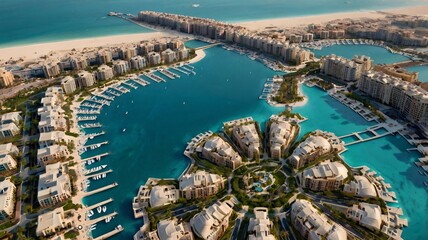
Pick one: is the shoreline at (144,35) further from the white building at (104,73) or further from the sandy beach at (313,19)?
the white building at (104,73)

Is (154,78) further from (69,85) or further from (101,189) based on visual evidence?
(101,189)

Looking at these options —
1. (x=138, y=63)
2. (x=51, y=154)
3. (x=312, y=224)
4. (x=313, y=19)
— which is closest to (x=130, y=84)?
(x=138, y=63)

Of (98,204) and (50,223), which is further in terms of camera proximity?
(98,204)

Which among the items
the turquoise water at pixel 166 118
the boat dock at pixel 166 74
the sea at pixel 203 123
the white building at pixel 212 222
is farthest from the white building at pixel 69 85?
the white building at pixel 212 222

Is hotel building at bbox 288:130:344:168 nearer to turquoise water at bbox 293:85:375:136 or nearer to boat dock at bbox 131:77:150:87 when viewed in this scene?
turquoise water at bbox 293:85:375:136

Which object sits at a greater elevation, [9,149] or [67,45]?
[67,45]

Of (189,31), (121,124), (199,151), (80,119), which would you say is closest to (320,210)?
(199,151)
